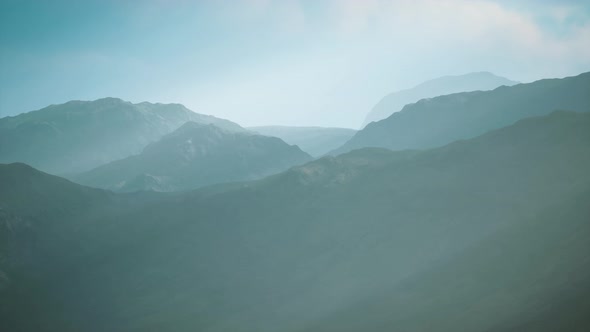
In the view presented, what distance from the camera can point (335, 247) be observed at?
108438 millimetres

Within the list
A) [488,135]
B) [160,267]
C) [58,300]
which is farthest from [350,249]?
[58,300]

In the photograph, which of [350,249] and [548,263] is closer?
[548,263]

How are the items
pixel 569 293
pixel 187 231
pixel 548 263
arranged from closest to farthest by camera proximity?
pixel 569 293
pixel 548 263
pixel 187 231

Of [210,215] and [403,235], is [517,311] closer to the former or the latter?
[403,235]

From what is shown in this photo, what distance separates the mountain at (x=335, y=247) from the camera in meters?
72.9

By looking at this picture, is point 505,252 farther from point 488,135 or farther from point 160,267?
point 160,267

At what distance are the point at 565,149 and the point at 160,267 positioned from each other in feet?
389

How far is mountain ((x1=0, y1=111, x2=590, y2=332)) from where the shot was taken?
7288 centimetres

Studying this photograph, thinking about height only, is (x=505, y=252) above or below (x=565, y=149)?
below

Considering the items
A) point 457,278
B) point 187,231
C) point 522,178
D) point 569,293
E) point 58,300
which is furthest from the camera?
point 187,231

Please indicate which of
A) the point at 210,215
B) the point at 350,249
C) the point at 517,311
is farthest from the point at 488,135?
the point at 210,215

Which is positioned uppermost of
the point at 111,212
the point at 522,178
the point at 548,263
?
the point at 111,212

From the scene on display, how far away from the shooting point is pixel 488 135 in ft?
438

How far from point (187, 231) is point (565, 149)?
115 meters
